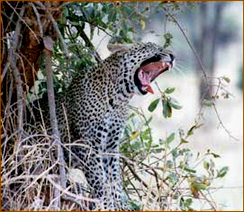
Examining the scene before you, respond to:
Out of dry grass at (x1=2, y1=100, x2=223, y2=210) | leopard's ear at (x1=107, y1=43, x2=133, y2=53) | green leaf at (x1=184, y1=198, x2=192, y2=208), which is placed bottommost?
green leaf at (x1=184, y1=198, x2=192, y2=208)

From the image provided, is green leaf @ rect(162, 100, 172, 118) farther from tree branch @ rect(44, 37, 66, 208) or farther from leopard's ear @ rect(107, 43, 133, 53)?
tree branch @ rect(44, 37, 66, 208)

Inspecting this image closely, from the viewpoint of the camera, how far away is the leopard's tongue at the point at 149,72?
19.1 ft

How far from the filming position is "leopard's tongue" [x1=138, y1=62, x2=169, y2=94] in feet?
19.1

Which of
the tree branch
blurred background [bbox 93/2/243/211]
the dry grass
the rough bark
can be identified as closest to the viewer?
the dry grass

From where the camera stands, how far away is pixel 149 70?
232 inches

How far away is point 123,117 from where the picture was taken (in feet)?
19.4

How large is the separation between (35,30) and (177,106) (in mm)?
1000

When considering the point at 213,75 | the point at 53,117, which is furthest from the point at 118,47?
the point at 213,75

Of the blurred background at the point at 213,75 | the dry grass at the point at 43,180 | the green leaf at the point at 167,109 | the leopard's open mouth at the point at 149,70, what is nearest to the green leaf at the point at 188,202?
the dry grass at the point at 43,180

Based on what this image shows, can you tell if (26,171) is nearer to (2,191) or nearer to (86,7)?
(2,191)

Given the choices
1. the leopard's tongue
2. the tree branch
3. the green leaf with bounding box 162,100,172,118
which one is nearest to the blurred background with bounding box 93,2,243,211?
the leopard's tongue

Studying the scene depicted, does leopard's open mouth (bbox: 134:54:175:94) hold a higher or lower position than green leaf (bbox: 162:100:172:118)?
higher

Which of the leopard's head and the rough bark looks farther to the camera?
the leopard's head

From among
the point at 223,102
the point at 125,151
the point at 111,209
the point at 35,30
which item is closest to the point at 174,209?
the point at 111,209
